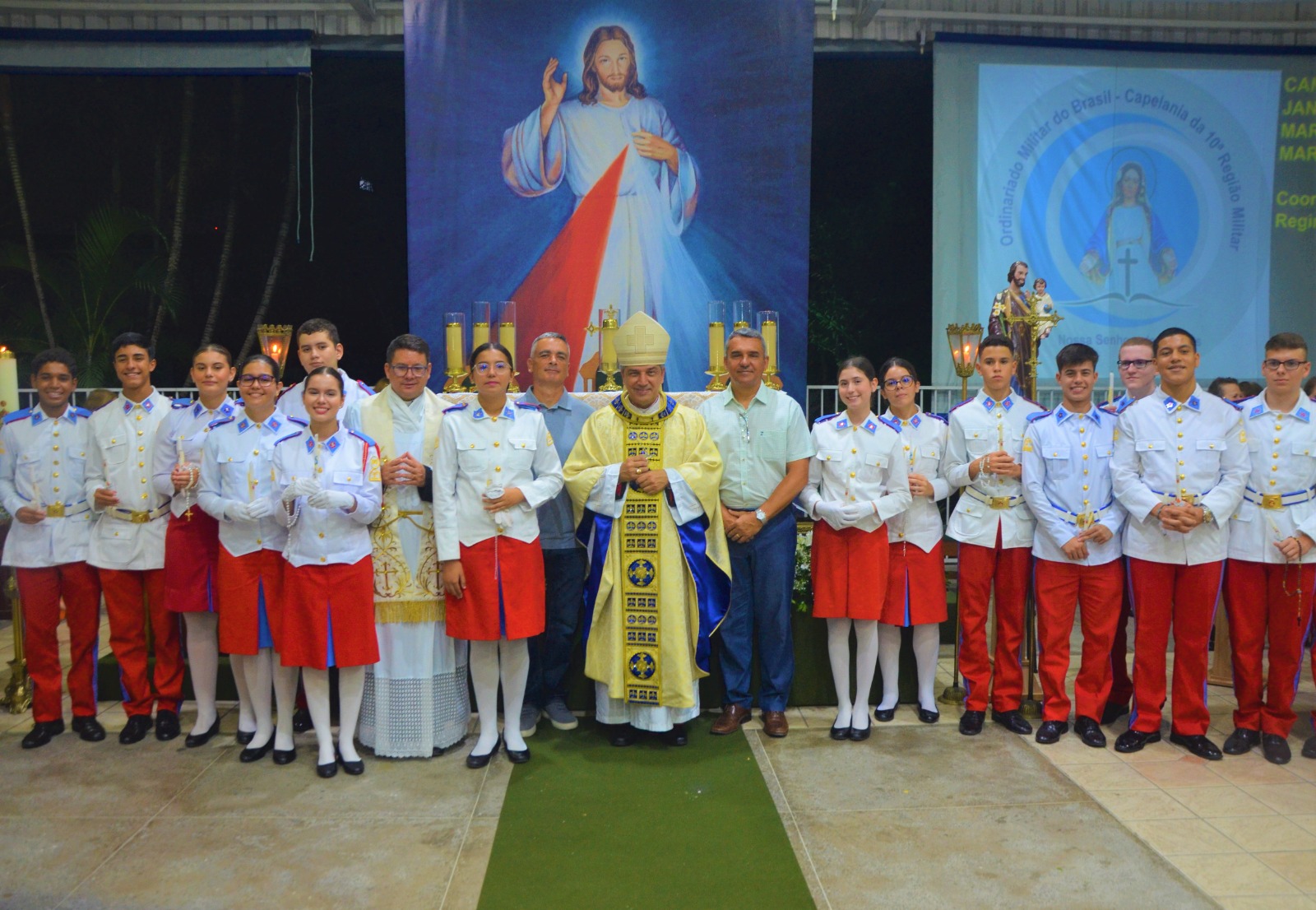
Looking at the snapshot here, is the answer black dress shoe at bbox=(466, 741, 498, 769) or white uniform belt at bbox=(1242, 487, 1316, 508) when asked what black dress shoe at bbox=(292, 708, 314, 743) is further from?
white uniform belt at bbox=(1242, 487, 1316, 508)

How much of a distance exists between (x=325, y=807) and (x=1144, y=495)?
335 cm

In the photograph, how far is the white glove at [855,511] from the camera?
4227 mm

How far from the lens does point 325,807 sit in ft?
12.0

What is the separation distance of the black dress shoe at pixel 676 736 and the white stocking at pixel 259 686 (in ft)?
5.40

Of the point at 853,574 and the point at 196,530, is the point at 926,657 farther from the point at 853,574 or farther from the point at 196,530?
the point at 196,530

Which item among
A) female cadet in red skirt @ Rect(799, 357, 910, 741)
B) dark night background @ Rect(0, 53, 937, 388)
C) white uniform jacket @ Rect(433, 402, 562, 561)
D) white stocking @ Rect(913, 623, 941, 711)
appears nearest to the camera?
white uniform jacket @ Rect(433, 402, 562, 561)

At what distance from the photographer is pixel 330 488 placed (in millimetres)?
3848

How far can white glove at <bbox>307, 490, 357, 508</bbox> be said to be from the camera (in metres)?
3.74

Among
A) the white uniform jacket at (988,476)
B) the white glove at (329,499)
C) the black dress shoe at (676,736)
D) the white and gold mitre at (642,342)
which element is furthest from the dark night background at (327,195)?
the white glove at (329,499)

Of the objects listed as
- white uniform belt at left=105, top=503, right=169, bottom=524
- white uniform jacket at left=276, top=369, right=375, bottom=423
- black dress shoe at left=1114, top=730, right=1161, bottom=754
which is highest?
white uniform jacket at left=276, top=369, right=375, bottom=423

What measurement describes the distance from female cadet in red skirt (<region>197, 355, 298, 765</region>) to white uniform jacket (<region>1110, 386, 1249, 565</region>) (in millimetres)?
3379

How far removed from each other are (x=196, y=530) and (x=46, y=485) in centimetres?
73

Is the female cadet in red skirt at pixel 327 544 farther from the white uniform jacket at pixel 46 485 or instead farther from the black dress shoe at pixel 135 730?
the white uniform jacket at pixel 46 485

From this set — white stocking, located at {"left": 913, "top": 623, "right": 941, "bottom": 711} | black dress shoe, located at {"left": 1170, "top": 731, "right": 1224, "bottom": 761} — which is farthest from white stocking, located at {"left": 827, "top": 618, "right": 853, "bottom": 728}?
black dress shoe, located at {"left": 1170, "top": 731, "right": 1224, "bottom": 761}
